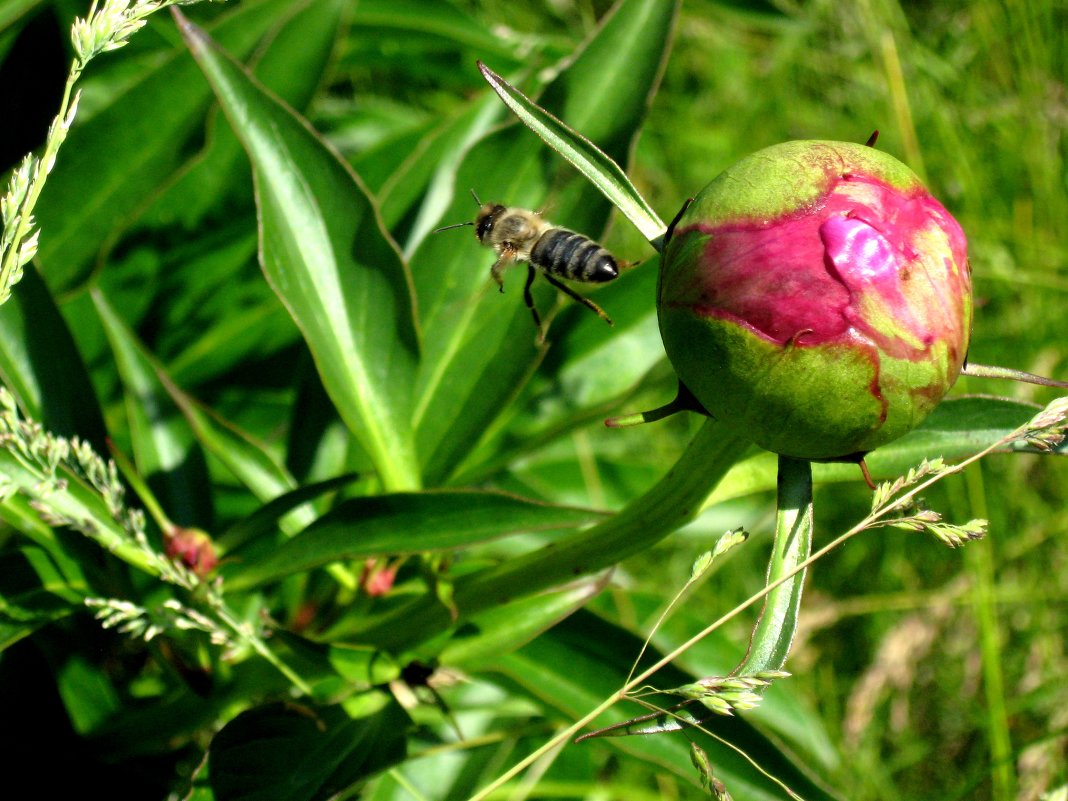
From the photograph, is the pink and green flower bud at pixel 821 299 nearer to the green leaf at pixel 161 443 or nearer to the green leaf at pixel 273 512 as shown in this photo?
the green leaf at pixel 273 512

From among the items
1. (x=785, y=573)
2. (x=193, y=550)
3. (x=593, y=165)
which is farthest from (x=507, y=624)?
(x=593, y=165)

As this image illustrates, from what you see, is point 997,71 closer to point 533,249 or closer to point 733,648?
point 733,648

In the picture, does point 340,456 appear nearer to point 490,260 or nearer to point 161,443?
point 161,443

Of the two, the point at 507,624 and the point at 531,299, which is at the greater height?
the point at 531,299

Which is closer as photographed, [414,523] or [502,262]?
[414,523]

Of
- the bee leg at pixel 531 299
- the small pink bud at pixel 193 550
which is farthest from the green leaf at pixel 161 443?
the bee leg at pixel 531 299

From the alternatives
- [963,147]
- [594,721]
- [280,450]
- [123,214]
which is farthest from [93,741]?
[963,147]
